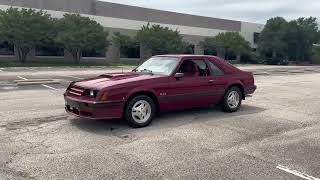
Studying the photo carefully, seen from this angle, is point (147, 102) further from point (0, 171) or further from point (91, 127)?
point (0, 171)

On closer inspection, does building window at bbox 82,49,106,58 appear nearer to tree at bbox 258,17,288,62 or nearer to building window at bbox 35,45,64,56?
building window at bbox 35,45,64,56

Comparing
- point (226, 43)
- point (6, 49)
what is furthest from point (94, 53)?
point (226, 43)

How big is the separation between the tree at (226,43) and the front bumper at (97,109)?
1810 inches

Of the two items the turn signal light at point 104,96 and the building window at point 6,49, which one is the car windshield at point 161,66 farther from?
the building window at point 6,49

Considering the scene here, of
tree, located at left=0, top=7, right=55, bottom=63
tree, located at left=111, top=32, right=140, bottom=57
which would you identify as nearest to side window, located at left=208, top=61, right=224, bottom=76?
tree, located at left=0, top=7, right=55, bottom=63

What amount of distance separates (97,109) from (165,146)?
153 centimetres

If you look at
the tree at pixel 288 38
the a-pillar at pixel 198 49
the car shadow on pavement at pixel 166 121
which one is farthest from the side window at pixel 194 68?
the tree at pixel 288 38

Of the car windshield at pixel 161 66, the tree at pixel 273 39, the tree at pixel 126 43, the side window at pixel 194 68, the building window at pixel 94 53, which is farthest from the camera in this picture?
the tree at pixel 273 39

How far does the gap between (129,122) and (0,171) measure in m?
2.88

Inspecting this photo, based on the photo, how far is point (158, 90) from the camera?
7680 mm

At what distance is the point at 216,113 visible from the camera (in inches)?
358

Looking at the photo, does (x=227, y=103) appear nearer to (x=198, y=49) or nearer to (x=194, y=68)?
(x=194, y=68)

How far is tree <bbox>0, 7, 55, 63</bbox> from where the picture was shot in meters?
32.5

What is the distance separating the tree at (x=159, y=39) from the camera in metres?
43.2
